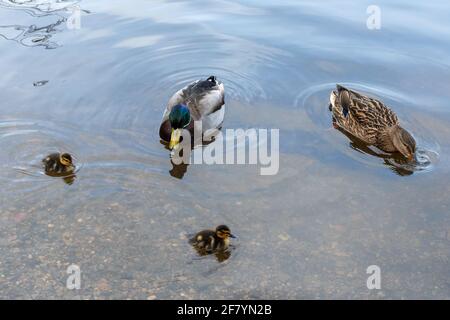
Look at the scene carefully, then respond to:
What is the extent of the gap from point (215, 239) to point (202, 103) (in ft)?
8.01

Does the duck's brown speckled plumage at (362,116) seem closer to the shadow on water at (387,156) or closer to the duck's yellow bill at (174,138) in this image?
the shadow on water at (387,156)

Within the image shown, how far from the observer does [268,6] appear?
974cm

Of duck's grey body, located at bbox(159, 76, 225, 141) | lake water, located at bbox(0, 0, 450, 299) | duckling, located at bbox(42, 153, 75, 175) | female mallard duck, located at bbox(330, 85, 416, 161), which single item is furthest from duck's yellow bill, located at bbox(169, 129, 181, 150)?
female mallard duck, located at bbox(330, 85, 416, 161)

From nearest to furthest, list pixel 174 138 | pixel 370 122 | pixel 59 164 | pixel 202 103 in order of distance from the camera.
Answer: pixel 59 164 < pixel 174 138 < pixel 370 122 < pixel 202 103

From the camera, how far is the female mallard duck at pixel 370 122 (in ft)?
19.9

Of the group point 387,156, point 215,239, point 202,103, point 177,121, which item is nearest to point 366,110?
point 387,156

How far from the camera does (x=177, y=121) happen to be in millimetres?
6215

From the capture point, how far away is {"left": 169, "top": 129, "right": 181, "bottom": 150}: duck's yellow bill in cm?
609

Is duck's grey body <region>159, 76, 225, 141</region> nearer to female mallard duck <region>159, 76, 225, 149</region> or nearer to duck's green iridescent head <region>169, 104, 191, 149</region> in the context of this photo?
female mallard duck <region>159, 76, 225, 149</region>

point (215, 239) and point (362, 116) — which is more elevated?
point (362, 116)

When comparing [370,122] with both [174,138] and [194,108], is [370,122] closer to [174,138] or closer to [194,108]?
[194,108]

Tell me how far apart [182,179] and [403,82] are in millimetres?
3551
